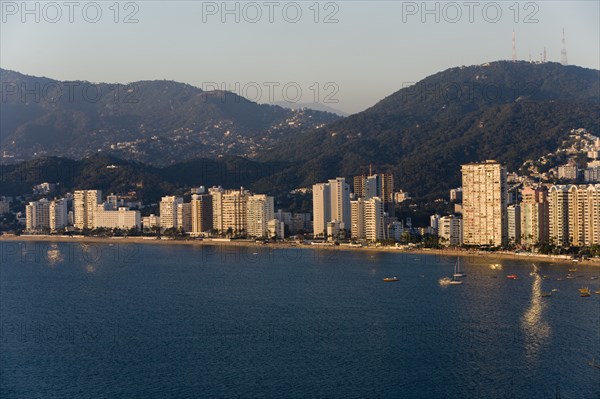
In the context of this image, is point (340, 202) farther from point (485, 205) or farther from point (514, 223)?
point (514, 223)

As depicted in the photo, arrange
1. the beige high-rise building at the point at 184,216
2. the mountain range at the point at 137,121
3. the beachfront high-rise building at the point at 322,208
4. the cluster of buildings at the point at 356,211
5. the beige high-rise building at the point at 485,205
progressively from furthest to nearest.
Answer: the mountain range at the point at 137,121 < the beige high-rise building at the point at 184,216 < the beachfront high-rise building at the point at 322,208 < the cluster of buildings at the point at 356,211 < the beige high-rise building at the point at 485,205

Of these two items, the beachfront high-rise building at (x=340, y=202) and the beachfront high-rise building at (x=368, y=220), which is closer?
the beachfront high-rise building at (x=368, y=220)

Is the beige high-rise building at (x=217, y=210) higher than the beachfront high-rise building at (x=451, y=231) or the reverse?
higher

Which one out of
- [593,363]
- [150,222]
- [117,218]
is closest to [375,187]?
[150,222]

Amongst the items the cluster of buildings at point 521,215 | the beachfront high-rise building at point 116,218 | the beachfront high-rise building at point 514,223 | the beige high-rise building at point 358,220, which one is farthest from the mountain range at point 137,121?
the beachfront high-rise building at point 514,223

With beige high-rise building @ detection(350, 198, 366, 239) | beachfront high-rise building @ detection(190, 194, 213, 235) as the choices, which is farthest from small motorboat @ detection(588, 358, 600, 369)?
beachfront high-rise building @ detection(190, 194, 213, 235)

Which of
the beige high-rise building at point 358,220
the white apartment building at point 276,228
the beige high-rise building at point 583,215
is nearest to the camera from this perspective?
the beige high-rise building at point 583,215

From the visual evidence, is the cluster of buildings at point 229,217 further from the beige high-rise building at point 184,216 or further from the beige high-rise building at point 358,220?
the beige high-rise building at point 358,220
